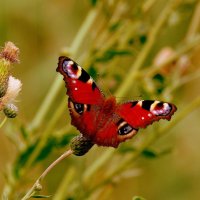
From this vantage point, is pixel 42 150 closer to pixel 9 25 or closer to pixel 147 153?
pixel 147 153

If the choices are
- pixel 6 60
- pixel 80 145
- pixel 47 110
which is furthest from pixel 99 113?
pixel 47 110

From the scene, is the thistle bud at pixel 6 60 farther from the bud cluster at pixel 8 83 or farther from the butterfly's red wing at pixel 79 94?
the butterfly's red wing at pixel 79 94

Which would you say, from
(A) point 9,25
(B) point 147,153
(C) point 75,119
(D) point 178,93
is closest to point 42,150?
(B) point 147,153

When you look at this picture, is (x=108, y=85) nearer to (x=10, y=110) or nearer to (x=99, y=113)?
(x=99, y=113)

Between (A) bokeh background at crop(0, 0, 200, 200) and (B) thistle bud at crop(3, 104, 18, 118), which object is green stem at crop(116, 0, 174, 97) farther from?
(B) thistle bud at crop(3, 104, 18, 118)

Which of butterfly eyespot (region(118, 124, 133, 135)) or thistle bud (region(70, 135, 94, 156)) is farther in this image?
butterfly eyespot (region(118, 124, 133, 135))

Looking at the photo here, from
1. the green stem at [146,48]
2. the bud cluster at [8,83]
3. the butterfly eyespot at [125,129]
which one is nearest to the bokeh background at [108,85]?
the green stem at [146,48]

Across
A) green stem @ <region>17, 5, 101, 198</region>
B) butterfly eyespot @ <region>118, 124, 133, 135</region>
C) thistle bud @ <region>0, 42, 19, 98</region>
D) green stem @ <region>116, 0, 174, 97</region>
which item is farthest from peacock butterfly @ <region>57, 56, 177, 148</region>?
green stem @ <region>116, 0, 174, 97</region>
